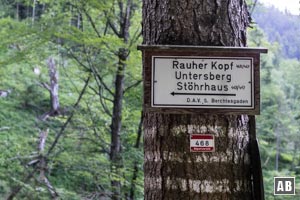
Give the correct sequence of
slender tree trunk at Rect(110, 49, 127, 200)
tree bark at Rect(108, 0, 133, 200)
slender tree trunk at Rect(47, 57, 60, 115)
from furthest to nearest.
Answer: slender tree trunk at Rect(47, 57, 60, 115) → tree bark at Rect(108, 0, 133, 200) → slender tree trunk at Rect(110, 49, 127, 200)

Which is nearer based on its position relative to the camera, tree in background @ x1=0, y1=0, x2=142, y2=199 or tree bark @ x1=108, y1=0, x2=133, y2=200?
tree in background @ x1=0, y1=0, x2=142, y2=199

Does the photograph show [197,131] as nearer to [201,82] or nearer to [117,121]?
[201,82]

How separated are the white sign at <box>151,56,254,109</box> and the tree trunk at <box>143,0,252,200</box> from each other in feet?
0.13

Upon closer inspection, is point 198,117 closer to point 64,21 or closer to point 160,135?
point 160,135

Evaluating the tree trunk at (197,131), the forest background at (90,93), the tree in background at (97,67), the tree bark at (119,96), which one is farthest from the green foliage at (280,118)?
the tree trunk at (197,131)

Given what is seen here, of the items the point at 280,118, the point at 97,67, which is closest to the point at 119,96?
the point at 97,67

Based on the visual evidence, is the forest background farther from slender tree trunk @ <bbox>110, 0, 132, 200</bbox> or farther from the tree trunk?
the tree trunk

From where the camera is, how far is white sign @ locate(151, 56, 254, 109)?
3.33 feet

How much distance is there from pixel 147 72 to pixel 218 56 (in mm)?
181

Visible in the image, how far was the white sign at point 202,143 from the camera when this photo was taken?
39.3 inches

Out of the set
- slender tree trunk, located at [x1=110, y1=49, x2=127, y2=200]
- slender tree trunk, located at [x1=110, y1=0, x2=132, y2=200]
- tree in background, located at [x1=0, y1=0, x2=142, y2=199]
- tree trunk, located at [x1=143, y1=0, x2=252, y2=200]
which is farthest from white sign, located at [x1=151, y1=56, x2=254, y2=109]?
slender tree trunk, located at [x1=110, y1=0, x2=132, y2=200]

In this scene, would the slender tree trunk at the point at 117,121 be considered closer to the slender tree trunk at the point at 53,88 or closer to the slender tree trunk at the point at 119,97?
the slender tree trunk at the point at 119,97

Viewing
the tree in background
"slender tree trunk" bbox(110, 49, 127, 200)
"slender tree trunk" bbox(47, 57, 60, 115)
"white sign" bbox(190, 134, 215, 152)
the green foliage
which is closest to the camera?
"white sign" bbox(190, 134, 215, 152)

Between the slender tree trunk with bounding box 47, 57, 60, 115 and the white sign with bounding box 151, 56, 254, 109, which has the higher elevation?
the slender tree trunk with bounding box 47, 57, 60, 115
